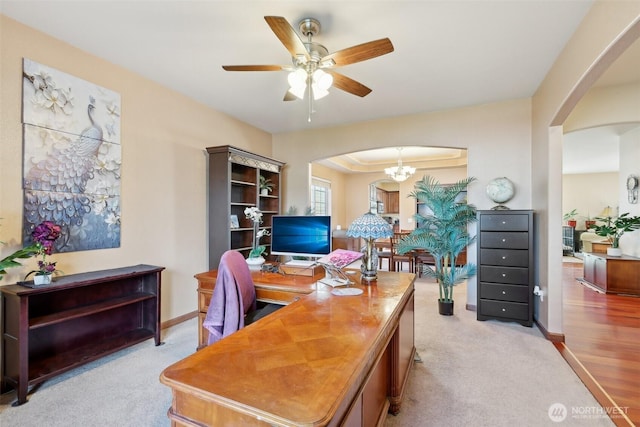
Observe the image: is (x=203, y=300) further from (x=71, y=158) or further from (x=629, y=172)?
(x=629, y=172)

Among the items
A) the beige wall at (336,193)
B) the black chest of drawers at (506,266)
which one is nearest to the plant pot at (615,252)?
the black chest of drawers at (506,266)

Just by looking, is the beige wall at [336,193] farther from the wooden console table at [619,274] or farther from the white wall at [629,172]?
the white wall at [629,172]

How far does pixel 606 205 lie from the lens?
8.76 metres

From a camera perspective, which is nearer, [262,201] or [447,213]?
[447,213]

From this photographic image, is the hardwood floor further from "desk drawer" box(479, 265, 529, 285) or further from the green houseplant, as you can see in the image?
the green houseplant

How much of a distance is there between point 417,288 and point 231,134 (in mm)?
3992

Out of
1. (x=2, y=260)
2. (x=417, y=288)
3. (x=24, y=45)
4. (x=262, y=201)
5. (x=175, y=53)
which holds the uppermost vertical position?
(x=175, y=53)

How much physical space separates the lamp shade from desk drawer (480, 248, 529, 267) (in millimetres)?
2072

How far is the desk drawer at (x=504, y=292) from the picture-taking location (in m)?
3.27

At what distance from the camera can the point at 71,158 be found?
2.45 metres

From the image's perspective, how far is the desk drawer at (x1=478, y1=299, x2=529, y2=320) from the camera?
10.7 feet

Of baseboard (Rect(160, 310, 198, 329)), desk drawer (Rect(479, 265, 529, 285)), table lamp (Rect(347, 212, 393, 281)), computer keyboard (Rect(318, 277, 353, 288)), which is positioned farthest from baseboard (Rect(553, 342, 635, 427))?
baseboard (Rect(160, 310, 198, 329))

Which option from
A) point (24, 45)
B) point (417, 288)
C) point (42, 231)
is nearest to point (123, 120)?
point (24, 45)

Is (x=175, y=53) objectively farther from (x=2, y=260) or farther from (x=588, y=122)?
(x=588, y=122)
